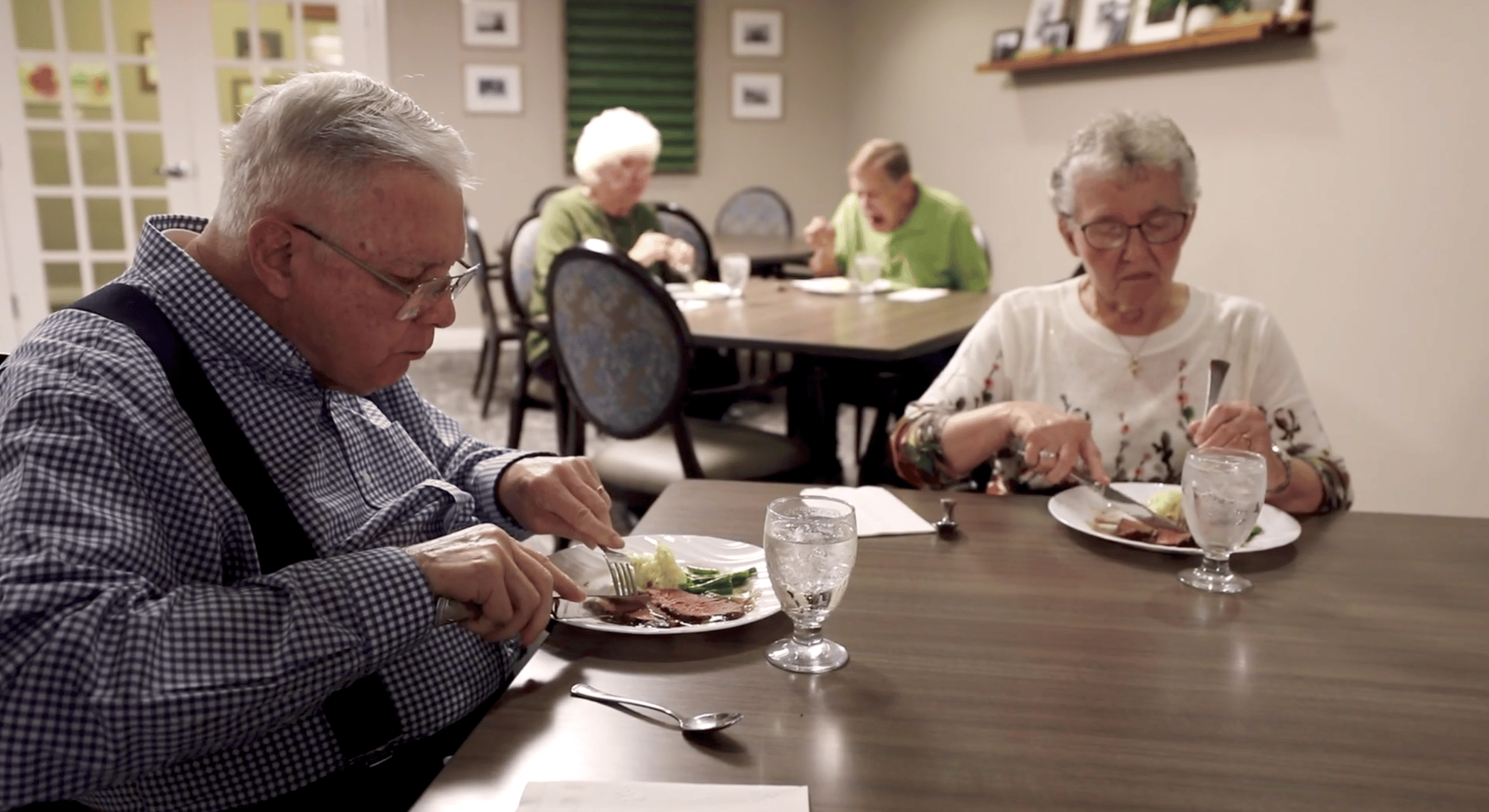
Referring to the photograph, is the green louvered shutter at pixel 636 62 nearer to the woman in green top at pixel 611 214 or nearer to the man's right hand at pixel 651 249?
the woman in green top at pixel 611 214

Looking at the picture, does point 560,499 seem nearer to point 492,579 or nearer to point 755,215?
point 492,579

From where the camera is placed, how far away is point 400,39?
640 centimetres

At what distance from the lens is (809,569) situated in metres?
0.88

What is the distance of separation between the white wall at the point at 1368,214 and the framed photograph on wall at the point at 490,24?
378 centimetres

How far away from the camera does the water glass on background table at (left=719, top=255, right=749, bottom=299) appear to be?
11.2ft

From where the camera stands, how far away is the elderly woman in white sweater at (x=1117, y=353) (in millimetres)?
1570

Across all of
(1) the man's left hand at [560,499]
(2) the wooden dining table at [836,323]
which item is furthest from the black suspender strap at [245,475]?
(2) the wooden dining table at [836,323]

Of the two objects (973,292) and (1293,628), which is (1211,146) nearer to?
(973,292)

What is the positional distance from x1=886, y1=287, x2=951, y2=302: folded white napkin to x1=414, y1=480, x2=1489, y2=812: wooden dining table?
2.30 meters

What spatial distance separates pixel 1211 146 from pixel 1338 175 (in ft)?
2.02

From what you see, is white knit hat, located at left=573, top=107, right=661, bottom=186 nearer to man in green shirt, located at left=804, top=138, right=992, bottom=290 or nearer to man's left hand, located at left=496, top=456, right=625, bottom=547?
man in green shirt, located at left=804, top=138, right=992, bottom=290

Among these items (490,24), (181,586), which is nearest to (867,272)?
(181,586)

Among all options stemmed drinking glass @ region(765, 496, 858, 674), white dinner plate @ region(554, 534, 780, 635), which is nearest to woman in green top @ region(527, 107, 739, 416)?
white dinner plate @ region(554, 534, 780, 635)

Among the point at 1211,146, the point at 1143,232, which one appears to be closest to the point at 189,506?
the point at 1143,232
